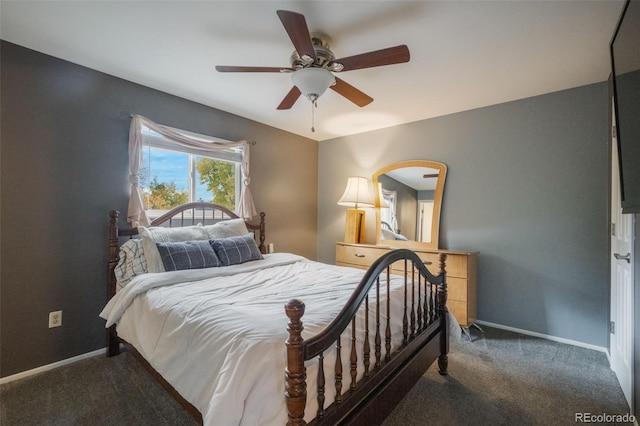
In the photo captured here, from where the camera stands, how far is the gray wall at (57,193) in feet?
7.05

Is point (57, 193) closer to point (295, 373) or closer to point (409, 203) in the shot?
point (295, 373)

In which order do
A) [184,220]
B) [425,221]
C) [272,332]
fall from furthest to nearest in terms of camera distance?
[425,221]
[184,220]
[272,332]

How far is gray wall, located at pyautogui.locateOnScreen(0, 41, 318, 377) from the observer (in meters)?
2.15

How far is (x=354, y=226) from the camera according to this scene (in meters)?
4.05

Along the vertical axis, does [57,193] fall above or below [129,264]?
above

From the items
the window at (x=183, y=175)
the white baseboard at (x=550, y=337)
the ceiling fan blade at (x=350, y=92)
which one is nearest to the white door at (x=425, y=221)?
the white baseboard at (x=550, y=337)

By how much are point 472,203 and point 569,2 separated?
204cm

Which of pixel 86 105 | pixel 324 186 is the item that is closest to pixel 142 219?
pixel 86 105

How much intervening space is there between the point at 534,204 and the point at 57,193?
432 centimetres

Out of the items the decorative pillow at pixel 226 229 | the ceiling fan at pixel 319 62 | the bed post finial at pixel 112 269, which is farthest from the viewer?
the decorative pillow at pixel 226 229

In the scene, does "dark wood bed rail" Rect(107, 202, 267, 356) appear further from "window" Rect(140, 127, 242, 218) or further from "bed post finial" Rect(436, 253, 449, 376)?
"bed post finial" Rect(436, 253, 449, 376)

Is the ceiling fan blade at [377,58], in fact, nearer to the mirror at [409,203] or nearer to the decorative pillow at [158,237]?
the decorative pillow at [158,237]

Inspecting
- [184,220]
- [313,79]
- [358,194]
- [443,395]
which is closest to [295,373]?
[443,395]

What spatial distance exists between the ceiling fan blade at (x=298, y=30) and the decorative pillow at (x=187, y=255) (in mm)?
1742
